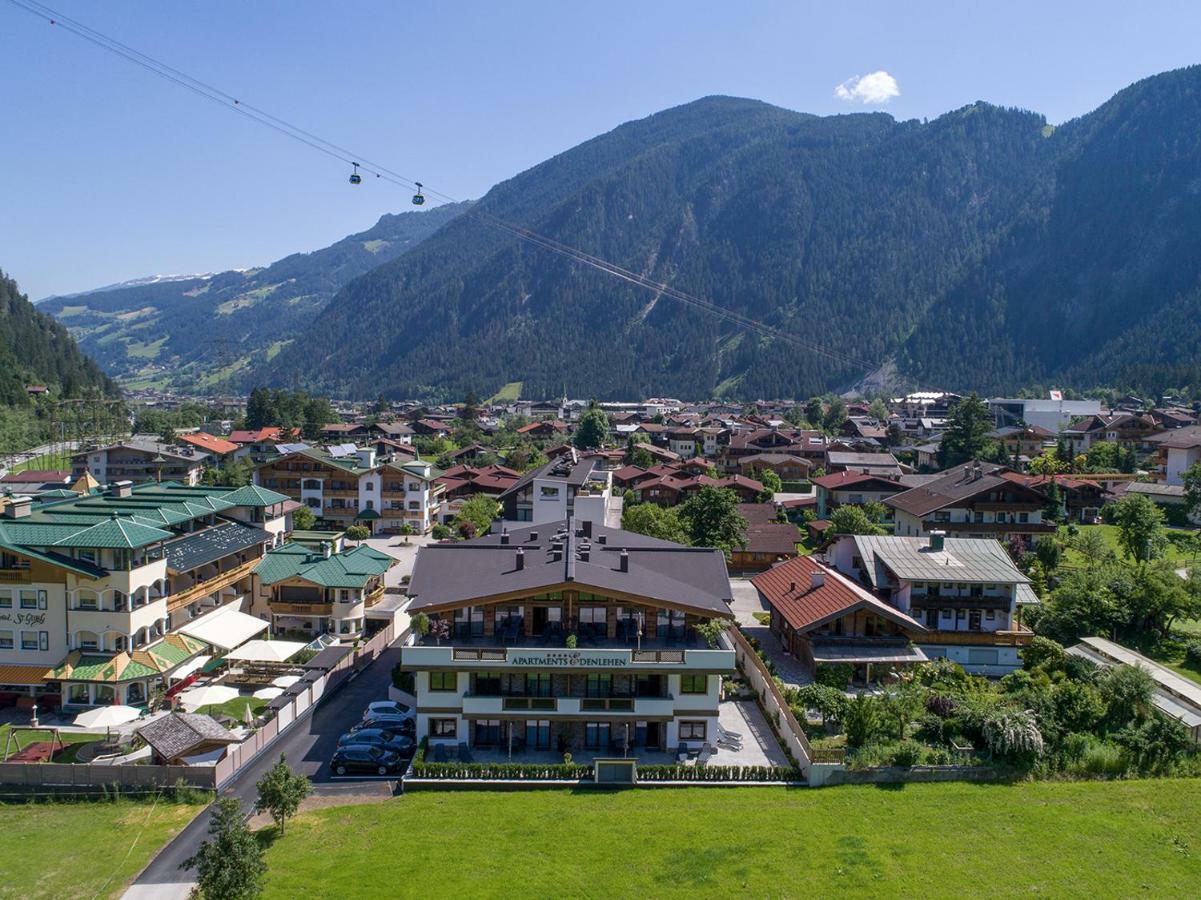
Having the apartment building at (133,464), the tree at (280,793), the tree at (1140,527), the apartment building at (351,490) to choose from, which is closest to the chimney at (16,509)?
the tree at (280,793)

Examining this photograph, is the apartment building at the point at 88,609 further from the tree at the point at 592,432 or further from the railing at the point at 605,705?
the tree at the point at 592,432

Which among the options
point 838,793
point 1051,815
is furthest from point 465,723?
point 1051,815

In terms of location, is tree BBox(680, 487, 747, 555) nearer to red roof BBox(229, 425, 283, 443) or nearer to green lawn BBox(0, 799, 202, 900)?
green lawn BBox(0, 799, 202, 900)

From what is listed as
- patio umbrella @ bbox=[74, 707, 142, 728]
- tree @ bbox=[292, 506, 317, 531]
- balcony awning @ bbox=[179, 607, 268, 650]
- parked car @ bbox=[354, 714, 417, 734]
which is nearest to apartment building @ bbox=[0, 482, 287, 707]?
balcony awning @ bbox=[179, 607, 268, 650]

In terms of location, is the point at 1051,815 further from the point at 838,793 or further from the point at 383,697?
the point at 383,697

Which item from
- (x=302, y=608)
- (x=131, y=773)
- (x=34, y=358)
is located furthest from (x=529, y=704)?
(x=34, y=358)

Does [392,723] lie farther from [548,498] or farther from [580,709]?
[548,498]
